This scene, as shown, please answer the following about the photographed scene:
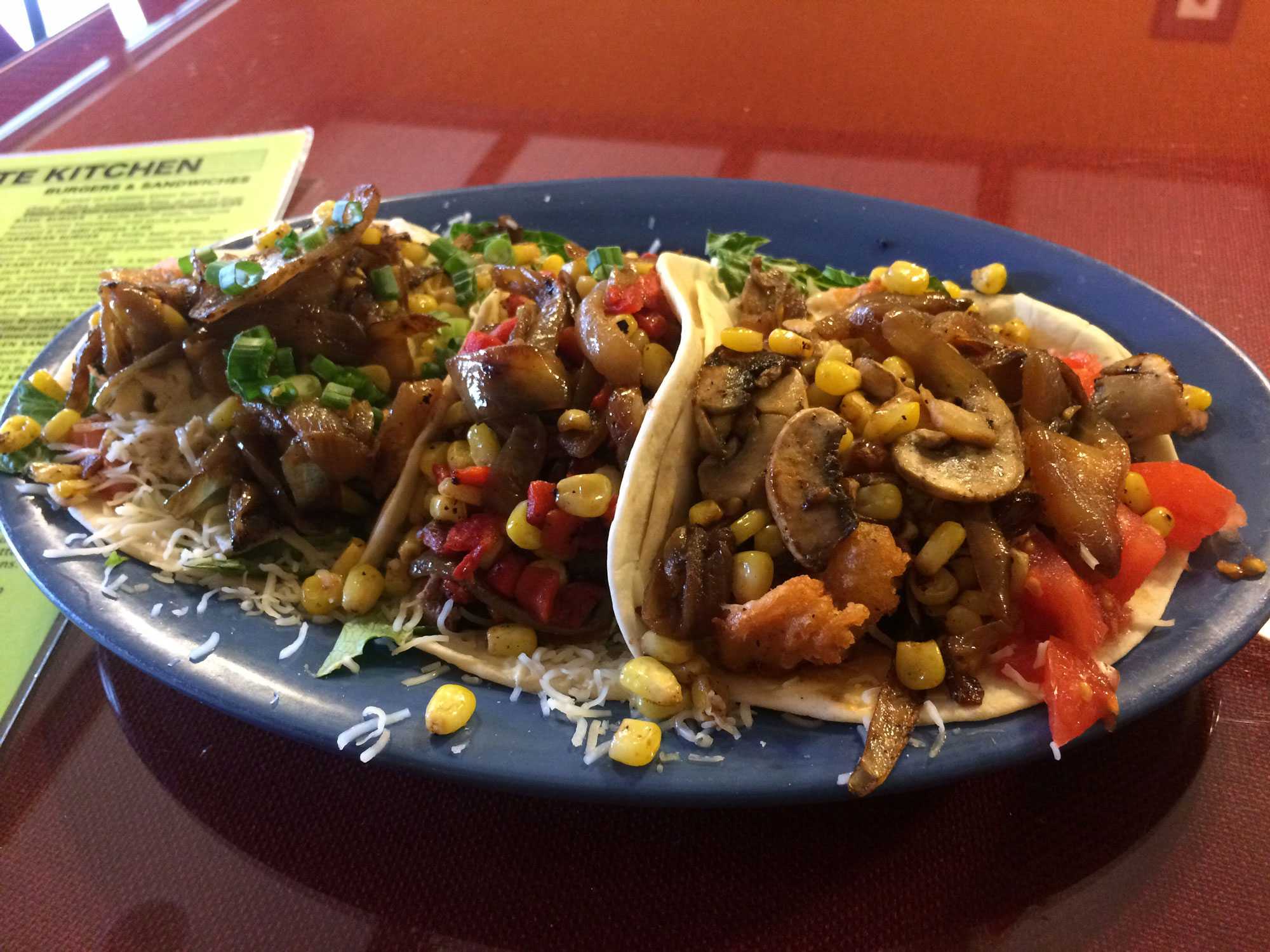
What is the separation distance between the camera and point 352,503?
3.23 meters

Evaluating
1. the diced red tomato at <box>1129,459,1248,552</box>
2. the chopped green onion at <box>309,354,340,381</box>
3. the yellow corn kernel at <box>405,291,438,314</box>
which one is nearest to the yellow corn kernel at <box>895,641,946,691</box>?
the diced red tomato at <box>1129,459,1248,552</box>

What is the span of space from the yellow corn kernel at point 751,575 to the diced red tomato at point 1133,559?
1030mm

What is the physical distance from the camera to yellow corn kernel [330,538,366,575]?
305 centimetres

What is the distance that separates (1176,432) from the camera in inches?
119

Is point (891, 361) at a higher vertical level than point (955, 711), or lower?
higher

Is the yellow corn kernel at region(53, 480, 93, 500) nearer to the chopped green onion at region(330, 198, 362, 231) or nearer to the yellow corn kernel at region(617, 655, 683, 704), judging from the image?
the chopped green onion at region(330, 198, 362, 231)

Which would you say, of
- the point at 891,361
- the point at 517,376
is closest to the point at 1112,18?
the point at 891,361

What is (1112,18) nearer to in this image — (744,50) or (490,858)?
(744,50)

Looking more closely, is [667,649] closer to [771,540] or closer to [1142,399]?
[771,540]

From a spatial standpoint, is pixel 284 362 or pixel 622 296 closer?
pixel 622 296

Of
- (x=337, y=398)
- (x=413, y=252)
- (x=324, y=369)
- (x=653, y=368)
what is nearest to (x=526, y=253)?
(x=413, y=252)

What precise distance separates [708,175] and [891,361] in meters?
2.95

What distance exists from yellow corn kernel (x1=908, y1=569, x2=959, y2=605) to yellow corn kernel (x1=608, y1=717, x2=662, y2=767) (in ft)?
3.00

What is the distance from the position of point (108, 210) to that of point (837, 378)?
5034mm
